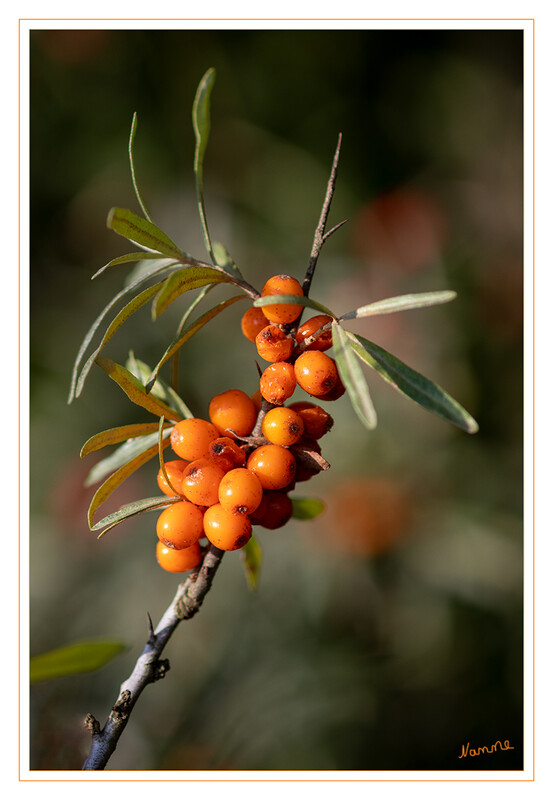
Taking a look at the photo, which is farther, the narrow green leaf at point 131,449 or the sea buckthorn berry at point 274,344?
the narrow green leaf at point 131,449

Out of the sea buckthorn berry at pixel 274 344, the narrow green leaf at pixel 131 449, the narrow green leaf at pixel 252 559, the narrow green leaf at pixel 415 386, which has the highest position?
the sea buckthorn berry at pixel 274 344

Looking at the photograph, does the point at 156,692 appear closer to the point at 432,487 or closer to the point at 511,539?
the point at 432,487

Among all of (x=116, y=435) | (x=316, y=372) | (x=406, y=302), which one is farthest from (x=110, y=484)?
(x=406, y=302)

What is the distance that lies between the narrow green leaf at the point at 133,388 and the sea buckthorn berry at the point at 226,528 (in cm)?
16

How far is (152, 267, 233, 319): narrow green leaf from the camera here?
0.60 m

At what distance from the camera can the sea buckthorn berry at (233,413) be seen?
69 centimetres

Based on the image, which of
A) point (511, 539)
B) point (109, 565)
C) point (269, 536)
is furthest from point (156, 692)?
point (511, 539)

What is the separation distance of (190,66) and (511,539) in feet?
5.75

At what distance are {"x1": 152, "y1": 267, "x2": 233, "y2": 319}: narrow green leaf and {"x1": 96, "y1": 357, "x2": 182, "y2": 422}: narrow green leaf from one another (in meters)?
0.09

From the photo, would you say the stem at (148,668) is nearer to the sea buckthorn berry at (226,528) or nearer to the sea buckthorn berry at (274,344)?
the sea buckthorn berry at (226,528)

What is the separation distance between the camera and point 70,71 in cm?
165

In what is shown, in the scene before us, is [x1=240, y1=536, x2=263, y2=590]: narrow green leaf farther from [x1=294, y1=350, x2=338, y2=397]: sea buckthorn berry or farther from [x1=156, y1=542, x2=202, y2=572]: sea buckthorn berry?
[x1=294, y1=350, x2=338, y2=397]: sea buckthorn berry
